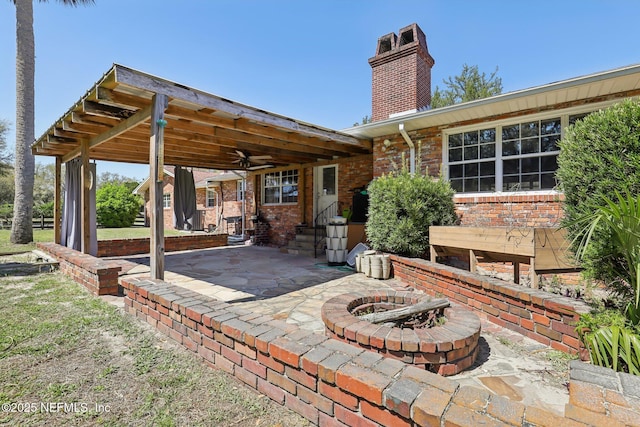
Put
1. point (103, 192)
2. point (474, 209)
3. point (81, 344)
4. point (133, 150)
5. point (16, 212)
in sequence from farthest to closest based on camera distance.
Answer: point (103, 192) < point (16, 212) < point (133, 150) < point (474, 209) < point (81, 344)

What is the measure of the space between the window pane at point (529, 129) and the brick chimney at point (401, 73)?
2.84 m

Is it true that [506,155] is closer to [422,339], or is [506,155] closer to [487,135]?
[487,135]

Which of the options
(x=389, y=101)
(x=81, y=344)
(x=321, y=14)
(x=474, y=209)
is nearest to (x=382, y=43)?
(x=389, y=101)

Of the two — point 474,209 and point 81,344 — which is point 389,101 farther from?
point 81,344

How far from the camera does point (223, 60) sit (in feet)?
29.5

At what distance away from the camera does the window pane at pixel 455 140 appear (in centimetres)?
623

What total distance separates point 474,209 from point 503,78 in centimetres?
1978

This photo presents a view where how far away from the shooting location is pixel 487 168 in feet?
19.5

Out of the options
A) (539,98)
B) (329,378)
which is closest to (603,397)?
(329,378)

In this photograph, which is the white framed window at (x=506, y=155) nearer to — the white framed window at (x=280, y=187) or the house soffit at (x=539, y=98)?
the house soffit at (x=539, y=98)

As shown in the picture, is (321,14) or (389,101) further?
(321,14)

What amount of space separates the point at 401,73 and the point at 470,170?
359cm

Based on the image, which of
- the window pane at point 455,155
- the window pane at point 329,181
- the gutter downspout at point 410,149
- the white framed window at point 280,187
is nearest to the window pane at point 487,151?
the window pane at point 455,155

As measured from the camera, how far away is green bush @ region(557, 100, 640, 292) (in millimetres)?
2463
